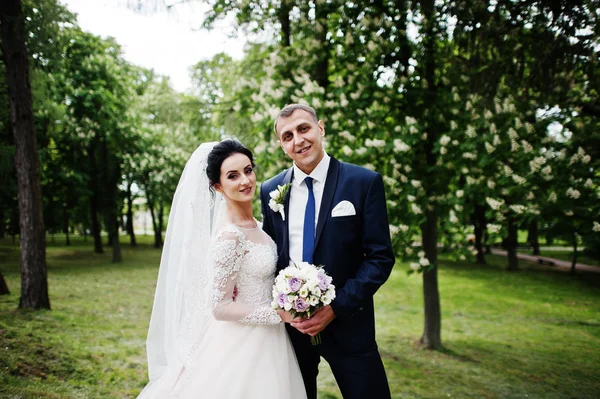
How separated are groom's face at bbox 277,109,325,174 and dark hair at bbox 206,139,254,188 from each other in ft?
1.41

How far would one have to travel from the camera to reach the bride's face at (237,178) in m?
2.99

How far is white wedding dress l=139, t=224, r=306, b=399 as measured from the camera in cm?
267

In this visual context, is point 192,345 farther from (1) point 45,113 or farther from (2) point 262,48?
(1) point 45,113

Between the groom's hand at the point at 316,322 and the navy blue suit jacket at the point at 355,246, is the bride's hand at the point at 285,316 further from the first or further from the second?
the navy blue suit jacket at the point at 355,246

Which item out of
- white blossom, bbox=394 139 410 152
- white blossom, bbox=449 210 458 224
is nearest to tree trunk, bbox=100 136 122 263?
white blossom, bbox=394 139 410 152

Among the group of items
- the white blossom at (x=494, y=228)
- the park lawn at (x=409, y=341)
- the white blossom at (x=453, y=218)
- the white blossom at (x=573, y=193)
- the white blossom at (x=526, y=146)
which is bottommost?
the park lawn at (x=409, y=341)

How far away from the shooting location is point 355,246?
2814mm

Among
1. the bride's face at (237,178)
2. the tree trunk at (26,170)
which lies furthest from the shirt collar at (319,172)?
the tree trunk at (26,170)

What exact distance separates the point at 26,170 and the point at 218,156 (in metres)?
6.41

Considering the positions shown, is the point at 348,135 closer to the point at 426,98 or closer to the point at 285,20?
the point at 426,98

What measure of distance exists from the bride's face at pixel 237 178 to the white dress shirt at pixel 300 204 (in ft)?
1.13

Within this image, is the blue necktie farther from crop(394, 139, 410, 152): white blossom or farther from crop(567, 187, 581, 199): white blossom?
crop(567, 187, 581, 199): white blossom

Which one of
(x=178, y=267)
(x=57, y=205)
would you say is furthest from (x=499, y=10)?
(x=57, y=205)

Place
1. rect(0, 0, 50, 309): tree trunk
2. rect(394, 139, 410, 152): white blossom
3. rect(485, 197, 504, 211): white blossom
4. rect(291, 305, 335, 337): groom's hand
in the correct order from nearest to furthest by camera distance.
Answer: rect(291, 305, 335, 337): groom's hand, rect(485, 197, 504, 211): white blossom, rect(394, 139, 410, 152): white blossom, rect(0, 0, 50, 309): tree trunk
